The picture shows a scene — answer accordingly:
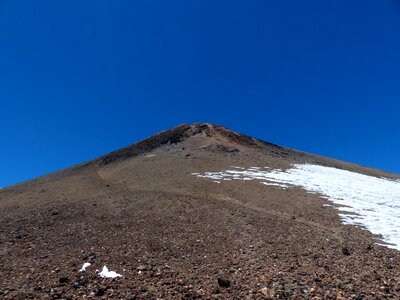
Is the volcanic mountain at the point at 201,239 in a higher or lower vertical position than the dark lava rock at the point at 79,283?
higher

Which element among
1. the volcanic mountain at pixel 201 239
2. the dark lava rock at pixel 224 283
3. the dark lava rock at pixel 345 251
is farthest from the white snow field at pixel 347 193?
the dark lava rock at pixel 224 283

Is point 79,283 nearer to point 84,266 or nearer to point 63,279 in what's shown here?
point 63,279

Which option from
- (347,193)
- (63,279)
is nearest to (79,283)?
(63,279)

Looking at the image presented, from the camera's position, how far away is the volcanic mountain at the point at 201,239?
7.20 meters

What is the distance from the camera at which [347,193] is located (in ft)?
61.4

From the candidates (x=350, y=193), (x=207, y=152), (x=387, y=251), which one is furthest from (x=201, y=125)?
(x=387, y=251)

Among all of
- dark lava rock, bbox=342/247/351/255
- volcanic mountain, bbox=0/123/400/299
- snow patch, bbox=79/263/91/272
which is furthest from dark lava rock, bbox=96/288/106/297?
dark lava rock, bbox=342/247/351/255

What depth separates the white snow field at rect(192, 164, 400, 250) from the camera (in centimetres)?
1265

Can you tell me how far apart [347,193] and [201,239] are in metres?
11.8

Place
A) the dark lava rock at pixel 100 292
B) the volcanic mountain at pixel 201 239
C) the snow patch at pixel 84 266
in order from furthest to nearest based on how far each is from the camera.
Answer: the snow patch at pixel 84 266 → the volcanic mountain at pixel 201 239 → the dark lava rock at pixel 100 292

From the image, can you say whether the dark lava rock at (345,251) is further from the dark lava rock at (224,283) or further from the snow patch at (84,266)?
the snow patch at (84,266)

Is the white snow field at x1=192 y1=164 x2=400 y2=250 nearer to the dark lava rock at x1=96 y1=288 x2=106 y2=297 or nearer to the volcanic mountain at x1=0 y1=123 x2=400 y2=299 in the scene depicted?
the volcanic mountain at x1=0 y1=123 x2=400 y2=299

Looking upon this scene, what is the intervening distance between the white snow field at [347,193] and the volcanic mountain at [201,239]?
8 centimetres

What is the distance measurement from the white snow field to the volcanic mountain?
0.08 meters
